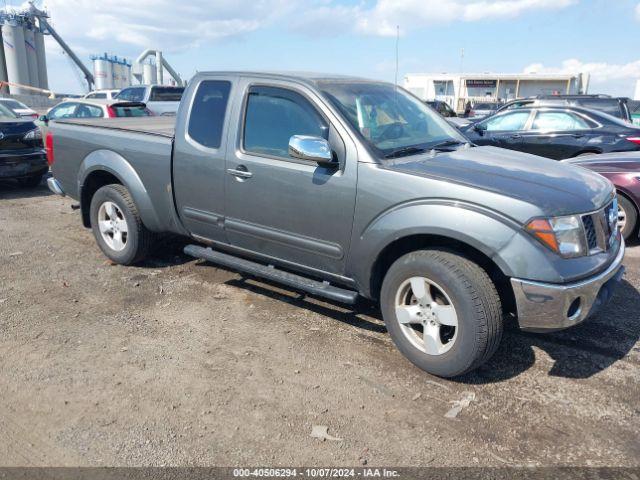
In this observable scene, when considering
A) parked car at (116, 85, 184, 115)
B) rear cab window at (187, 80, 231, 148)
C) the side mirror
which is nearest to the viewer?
the side mirror

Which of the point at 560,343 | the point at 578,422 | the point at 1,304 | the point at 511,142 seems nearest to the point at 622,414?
the point at 578,422

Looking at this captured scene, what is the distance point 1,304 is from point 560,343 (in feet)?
14.8

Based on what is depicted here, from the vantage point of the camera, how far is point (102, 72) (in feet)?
178

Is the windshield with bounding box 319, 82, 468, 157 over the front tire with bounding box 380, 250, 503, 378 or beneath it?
over

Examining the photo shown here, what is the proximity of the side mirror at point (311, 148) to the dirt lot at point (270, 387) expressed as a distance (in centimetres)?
136

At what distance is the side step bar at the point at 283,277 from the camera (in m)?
3.78

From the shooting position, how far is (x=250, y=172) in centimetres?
409

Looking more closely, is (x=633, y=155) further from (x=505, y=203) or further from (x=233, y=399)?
(x=233, y=399)

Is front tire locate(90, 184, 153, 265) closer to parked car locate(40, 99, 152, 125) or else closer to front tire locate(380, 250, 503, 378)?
front tire locate(380, 250, 503, 378)

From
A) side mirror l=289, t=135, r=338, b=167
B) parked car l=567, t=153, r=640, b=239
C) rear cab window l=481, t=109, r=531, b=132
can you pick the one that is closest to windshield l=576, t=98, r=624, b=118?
rear cab window l=481, t=109, r=531, b=132

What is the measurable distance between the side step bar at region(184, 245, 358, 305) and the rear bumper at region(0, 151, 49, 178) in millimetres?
5652

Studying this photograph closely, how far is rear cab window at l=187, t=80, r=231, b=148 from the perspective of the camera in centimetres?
438

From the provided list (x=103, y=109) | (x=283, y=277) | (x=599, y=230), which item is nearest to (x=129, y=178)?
(x=283, y=277)

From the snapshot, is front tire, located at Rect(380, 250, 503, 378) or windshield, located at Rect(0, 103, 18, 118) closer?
front tire, located at Rect(380, 250, 503, 378)
